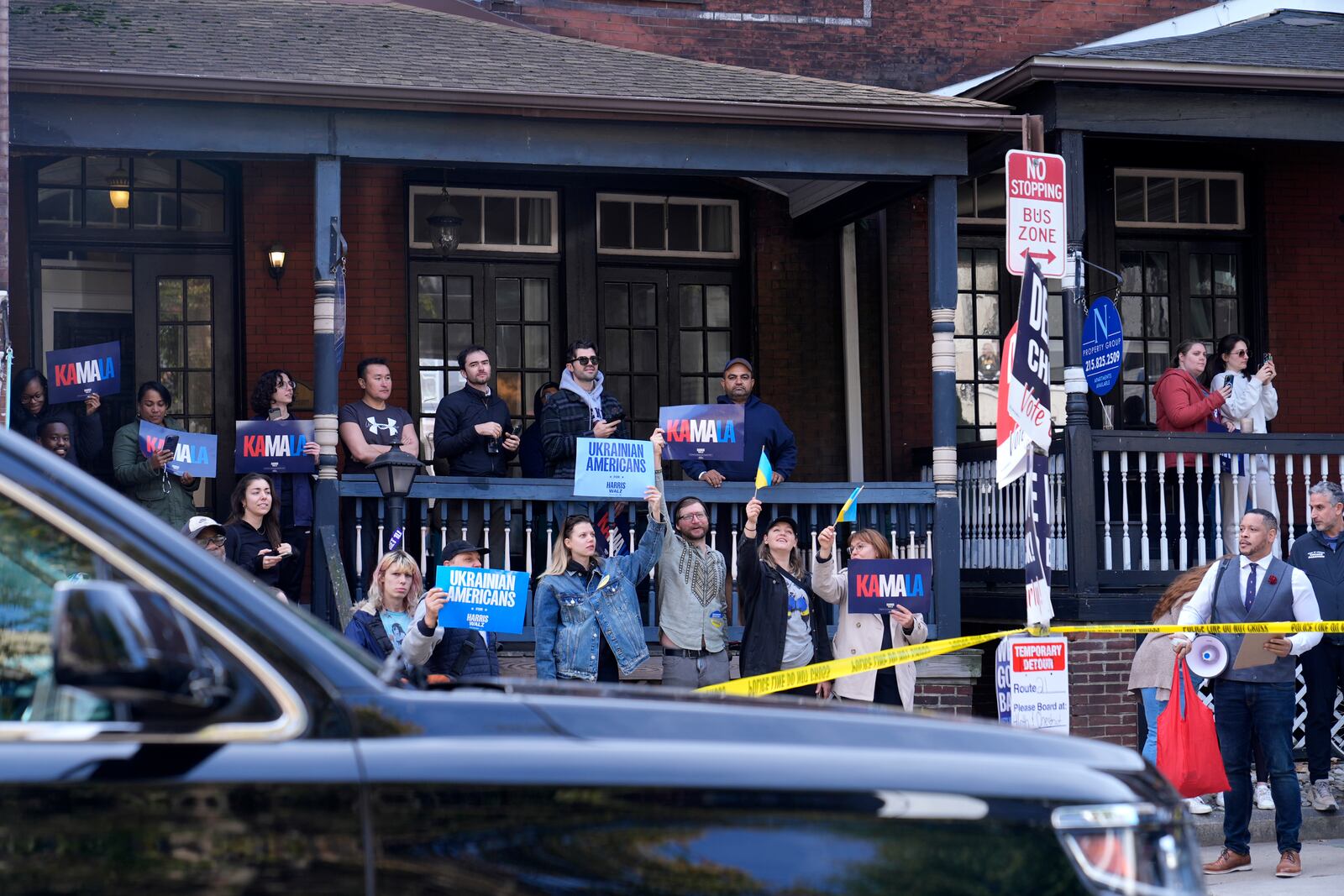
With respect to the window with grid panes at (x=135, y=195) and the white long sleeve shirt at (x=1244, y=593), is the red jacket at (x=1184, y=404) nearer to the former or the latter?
the white long sleeve shirt at (x=1244, y=593)

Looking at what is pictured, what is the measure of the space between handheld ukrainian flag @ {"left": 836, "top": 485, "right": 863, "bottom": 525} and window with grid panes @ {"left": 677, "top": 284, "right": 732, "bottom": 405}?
3.12 meters

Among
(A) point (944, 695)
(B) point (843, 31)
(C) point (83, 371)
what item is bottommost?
(A) point (944, 695)

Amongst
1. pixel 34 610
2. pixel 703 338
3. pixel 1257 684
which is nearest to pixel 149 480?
pixel 703 338

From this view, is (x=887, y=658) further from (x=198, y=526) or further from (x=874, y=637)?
(x=198, y=526)

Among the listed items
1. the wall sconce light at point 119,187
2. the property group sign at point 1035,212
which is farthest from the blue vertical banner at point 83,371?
the property group sign at point 1035,212

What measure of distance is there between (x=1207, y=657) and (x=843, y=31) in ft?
27.0

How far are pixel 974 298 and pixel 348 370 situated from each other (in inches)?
221

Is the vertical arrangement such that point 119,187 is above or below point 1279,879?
above

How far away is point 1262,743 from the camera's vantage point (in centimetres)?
906

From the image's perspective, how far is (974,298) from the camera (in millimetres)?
15109

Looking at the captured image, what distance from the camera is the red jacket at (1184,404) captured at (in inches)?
477

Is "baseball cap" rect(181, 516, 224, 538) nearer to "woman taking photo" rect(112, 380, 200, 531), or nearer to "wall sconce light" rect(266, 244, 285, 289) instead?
"woman taking photo" rect(112, 380, 200, 531)

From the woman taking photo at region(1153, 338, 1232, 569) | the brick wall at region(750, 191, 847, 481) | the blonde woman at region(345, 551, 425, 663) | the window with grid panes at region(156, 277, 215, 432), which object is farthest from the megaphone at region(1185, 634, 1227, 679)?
the window with grid panes at region(156, 277, 215, 432)

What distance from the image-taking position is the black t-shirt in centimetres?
1099
